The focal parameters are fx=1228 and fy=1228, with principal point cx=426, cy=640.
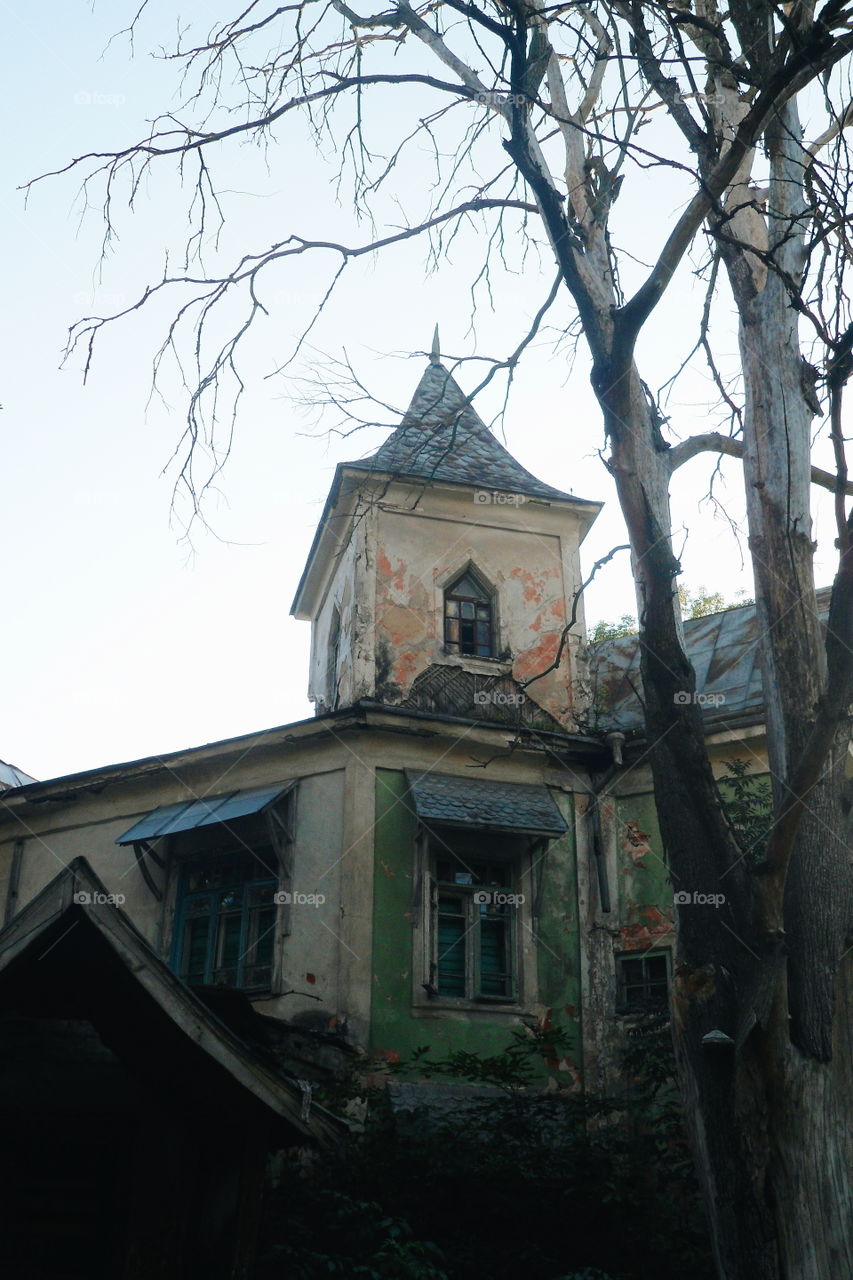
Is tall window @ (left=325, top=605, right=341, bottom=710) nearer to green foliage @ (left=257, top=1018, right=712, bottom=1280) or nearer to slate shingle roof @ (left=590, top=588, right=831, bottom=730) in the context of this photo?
slate shingle roof @ (left=590, top=588, right=831, bottom=730)

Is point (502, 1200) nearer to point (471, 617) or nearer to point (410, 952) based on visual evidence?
point (410, 952)

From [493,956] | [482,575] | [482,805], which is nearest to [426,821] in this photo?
[482,805]

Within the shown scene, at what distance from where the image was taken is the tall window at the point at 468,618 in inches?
559

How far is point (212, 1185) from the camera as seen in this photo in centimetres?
575

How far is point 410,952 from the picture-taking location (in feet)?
38.9

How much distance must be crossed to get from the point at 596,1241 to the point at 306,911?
459cm

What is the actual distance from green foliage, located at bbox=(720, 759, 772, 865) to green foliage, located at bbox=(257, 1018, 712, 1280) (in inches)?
73.0

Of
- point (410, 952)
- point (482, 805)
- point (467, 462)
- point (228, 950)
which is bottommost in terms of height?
point (410, 952)

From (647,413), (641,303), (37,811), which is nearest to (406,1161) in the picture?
(647,413)

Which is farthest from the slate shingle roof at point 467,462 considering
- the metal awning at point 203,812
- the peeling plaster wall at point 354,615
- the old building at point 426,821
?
the metal awning at point 203,812

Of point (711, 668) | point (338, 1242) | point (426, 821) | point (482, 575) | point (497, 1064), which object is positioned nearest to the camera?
point (338, 1242)

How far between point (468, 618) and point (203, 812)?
3.82 m

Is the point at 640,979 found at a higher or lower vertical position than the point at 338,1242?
higher

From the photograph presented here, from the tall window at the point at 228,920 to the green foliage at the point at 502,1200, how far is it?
2.77 m
